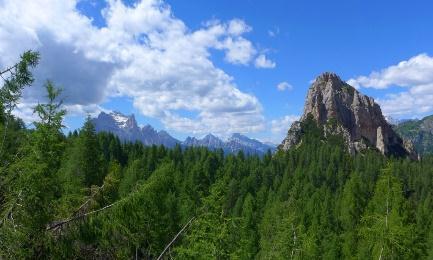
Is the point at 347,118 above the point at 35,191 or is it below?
above

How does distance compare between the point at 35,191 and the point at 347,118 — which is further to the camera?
the point at 347,118

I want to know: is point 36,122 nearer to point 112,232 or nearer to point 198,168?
point 112,232

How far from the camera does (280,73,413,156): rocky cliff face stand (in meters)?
176

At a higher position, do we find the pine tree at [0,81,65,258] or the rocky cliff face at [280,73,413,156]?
the rocky cliff face at [280,73,413,156]

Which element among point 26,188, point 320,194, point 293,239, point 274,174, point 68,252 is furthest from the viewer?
point 274,174

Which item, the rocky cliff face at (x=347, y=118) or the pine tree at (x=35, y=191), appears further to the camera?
the rocky cliff face at (x=347, y=118)

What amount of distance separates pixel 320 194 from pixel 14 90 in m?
81.9

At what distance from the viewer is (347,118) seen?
18488 cm

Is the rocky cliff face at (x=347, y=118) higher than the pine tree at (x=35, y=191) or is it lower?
higher

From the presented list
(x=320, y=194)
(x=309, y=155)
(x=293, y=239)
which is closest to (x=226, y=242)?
(x=293, y=239)

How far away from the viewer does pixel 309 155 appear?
137 metres

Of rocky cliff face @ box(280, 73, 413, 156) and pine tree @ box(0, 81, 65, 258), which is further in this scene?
rocky cliff face @ box(280, 73, 413, 156)

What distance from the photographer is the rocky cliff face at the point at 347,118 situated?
576ft

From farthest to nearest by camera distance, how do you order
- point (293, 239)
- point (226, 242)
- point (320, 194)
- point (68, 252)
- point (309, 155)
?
point (309, 155)
point (320, 194)
point (293, 239)
point (226, 242)
point (68, 252)
